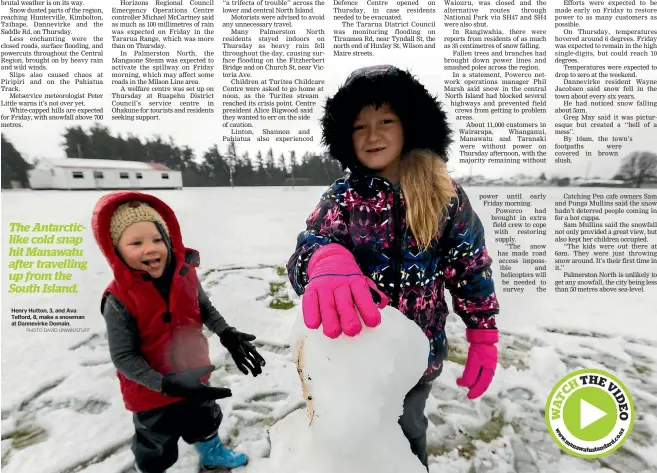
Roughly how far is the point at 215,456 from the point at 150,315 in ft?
1.67

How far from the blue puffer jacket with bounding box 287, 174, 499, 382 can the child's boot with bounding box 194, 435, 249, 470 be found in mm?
626

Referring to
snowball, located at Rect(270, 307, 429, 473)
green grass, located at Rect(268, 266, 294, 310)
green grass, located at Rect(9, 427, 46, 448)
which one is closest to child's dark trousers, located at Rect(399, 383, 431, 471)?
snowball, located at Rect(270, 307, 429, 473)

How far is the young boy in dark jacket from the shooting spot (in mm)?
750

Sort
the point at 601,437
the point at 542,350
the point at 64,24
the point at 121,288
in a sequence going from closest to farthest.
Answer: the point at 121,288 < the point at 601,437 < the point at 64,24 < the point at 542,350

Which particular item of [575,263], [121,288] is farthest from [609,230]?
[121,288]

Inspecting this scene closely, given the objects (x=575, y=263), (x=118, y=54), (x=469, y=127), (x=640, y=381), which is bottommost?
(x=640, y=381)

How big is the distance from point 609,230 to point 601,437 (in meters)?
0.75

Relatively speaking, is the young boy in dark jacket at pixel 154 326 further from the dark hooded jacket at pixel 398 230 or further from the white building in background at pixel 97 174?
the white building in background at pixel 97 174

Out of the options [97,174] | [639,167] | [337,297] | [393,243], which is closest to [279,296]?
[97,174]

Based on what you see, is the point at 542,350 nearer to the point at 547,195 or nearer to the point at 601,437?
the point at 601,437

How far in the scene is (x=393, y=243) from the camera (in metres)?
0.71

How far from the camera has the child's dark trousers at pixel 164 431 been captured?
0.83 m

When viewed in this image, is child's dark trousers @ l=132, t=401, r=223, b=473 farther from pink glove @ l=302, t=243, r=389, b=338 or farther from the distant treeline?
the distant treeline

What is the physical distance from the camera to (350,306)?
0.45 meters
